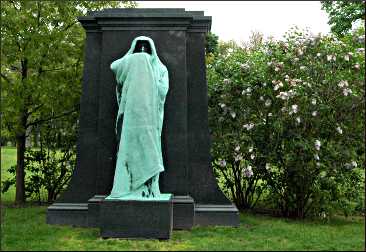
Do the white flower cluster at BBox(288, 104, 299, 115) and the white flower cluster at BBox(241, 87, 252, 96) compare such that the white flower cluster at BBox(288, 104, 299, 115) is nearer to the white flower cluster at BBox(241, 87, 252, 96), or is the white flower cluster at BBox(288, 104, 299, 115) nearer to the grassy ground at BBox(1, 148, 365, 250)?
the white flower cluster at BBox(241, 87, 252, 96)

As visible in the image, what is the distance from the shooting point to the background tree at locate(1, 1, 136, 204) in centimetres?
1017

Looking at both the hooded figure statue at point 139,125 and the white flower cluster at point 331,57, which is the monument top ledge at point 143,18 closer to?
the hooded figure statue at point 139,125

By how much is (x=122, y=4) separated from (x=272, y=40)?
3929 mm

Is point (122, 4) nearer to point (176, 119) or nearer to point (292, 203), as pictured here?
point (176, 119)

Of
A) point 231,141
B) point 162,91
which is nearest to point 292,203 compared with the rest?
point 231,141

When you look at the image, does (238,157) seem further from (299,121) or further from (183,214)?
(183,214)

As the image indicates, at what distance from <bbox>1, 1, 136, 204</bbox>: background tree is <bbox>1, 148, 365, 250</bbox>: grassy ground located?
2404 mm

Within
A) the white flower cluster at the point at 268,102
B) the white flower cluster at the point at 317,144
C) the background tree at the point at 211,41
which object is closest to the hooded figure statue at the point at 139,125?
the white flower cluster at the point at 268,102

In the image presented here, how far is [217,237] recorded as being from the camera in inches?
296

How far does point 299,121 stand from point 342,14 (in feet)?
39.4

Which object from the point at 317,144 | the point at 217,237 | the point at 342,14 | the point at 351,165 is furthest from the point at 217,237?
the point at 342,14

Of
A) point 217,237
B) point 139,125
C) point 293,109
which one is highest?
point 293,109

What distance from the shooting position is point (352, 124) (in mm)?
8914

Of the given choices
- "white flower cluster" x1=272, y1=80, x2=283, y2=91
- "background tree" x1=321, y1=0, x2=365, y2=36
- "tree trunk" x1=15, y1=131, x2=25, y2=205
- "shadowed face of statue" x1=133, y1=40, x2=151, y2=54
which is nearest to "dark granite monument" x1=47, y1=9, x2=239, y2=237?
"shadowed face of statue" x1=133, y1=40, x2=151, y2=54
